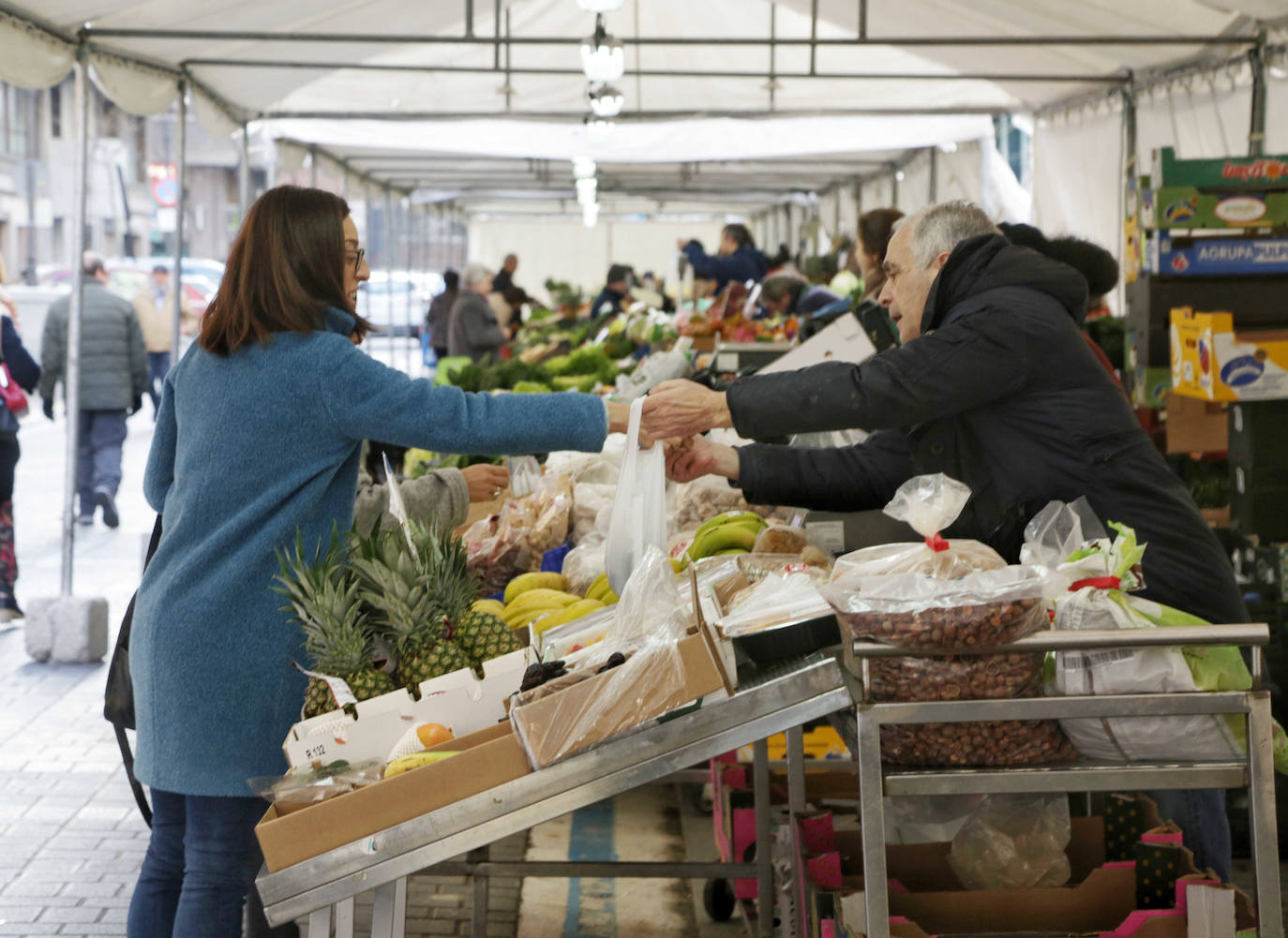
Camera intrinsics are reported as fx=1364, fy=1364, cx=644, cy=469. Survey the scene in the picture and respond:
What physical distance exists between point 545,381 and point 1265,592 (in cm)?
388

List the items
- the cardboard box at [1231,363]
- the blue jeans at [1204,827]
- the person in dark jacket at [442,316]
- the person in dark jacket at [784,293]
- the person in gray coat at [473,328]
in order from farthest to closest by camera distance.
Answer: the person in dark jacket at [442,316] < the person in gray coat at [473,328] < the person in dark jacket at [784,293] < the cardboard box at [1231,363] < the blue jeans at [1204,827]

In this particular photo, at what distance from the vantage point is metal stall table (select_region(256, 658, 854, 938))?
6.21ft

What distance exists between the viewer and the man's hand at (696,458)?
308cm

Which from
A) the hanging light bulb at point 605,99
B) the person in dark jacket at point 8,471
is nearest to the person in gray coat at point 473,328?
the hanging light bulb at point 605,99

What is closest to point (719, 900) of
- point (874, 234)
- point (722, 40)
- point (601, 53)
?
point (874, 234)

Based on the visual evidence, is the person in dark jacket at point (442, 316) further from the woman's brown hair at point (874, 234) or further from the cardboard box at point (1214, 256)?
the cardboard box at point (1214, 256)

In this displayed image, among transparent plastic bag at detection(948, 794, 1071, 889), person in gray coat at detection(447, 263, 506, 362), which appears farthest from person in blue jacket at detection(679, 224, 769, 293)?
transparent plastic bag at detection(948, 794, 1071, 889)

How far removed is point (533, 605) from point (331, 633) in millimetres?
880

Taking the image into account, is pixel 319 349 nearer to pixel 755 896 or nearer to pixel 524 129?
pixel 755 896

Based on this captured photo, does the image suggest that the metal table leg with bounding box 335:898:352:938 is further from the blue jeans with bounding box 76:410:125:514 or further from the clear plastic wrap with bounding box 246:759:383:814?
the blue jeans with bounding box 76:410:125:514

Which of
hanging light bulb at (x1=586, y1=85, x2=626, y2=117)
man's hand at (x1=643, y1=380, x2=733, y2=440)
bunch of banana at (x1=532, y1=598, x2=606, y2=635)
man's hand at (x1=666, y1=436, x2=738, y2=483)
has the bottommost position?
bunch of banana at (x1=532, y1=598, x2=606, y2=635)

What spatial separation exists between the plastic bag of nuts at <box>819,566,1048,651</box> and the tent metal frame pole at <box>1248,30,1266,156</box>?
5.18 m

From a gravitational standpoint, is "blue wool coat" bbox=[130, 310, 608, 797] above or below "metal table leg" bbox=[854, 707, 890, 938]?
above

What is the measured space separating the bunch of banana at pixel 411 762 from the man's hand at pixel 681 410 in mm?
850
